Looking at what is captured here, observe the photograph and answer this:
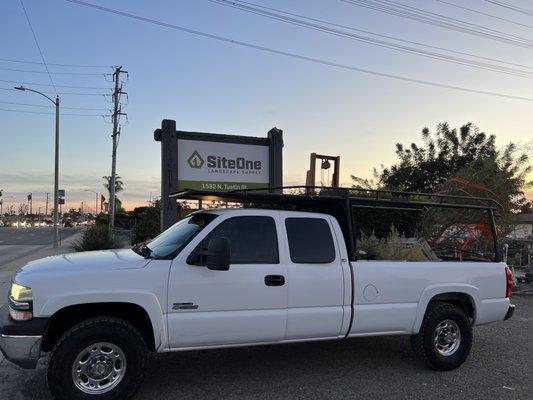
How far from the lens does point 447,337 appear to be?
6.08 metres

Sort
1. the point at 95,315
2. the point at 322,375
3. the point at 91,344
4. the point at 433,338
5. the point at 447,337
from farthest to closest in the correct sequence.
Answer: the point at 447,337, the point at 433,338, the point at 322,375, the point at 95,315, the point at 91,344

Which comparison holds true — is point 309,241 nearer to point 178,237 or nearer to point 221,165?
point 178,237

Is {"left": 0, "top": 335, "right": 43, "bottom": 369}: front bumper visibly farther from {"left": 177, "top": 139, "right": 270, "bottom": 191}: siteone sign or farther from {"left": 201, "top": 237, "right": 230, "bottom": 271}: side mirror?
{"left": 177, "top": 139, "right": 270, "bottom": 191}: siteone sign

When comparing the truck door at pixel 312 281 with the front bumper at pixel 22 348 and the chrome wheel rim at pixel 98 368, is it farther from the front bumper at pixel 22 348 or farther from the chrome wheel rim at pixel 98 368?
the front bumper at pixel 22 348

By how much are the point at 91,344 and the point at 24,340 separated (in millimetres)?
550

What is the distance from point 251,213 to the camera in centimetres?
541

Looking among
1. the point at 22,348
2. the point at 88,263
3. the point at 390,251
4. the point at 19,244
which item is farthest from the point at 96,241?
the point at 19,244

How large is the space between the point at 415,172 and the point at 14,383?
3454 centimetres

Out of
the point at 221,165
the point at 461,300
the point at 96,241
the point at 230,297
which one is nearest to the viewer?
the point at 230,297

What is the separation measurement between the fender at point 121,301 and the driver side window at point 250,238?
2.56ft

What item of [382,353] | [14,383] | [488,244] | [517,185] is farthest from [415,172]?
[14,383]

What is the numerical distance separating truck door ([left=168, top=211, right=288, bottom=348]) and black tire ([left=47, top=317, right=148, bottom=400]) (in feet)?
1.18

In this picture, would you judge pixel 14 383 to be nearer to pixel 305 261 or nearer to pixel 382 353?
pixel 305 261

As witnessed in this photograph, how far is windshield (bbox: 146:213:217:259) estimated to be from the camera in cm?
509
